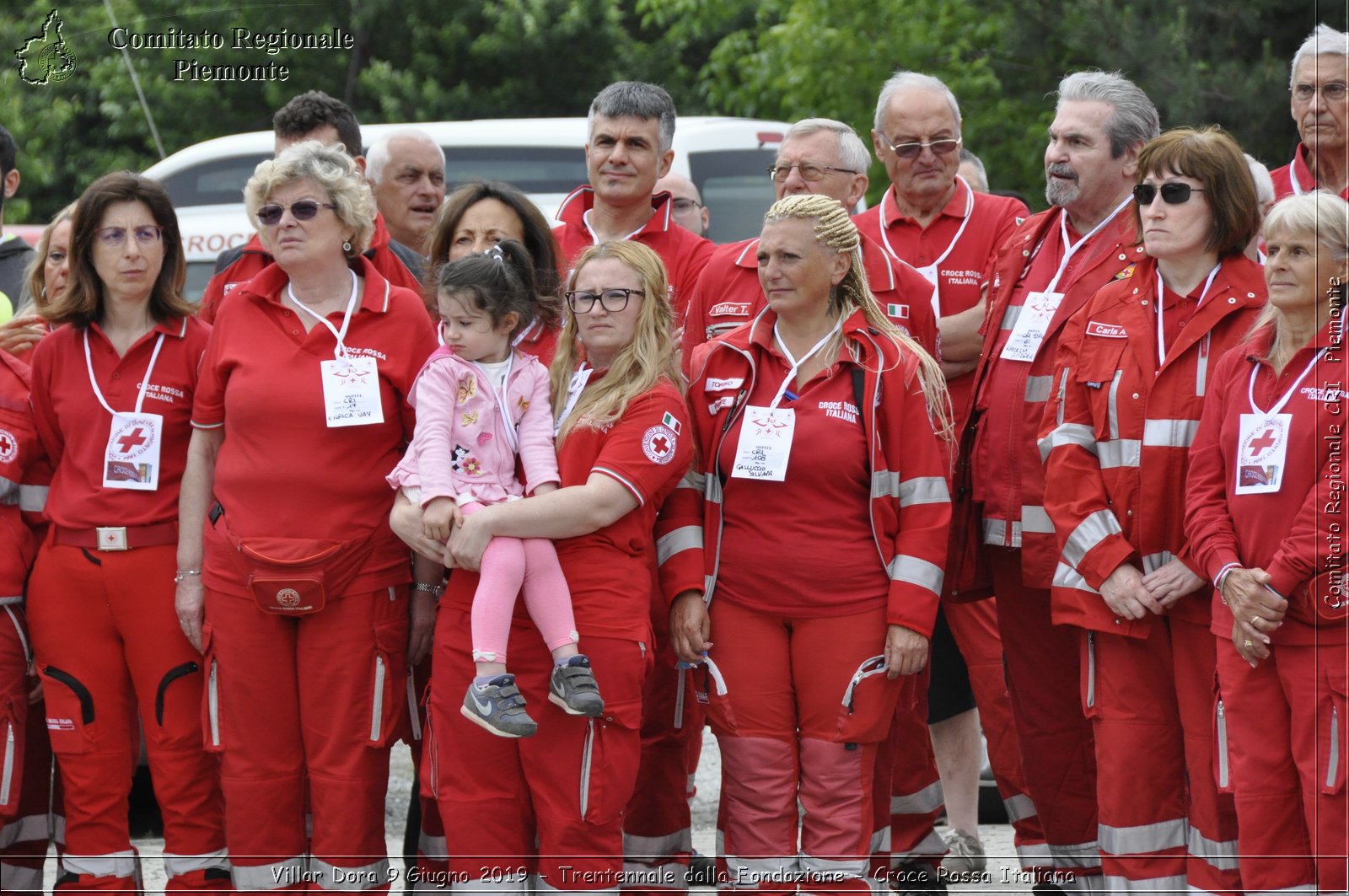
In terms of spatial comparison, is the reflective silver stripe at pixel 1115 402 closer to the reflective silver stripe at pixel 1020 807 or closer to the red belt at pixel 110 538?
the reflective silver stripe at pixel 1020 807

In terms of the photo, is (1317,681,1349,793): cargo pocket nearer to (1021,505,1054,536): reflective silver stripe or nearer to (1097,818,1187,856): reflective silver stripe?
(1097,818,1187,856): reflective silver stripe

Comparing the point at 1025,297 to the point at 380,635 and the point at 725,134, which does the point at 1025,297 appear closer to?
the point at 380,635

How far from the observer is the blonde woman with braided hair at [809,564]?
4887mm

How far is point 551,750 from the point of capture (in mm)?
4762

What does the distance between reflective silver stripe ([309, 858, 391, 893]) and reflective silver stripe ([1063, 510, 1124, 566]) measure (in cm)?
243

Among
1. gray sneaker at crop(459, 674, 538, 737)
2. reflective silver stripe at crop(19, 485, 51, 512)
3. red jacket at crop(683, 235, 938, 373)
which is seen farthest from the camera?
red jacket at crop(683, 235, 938, 373)

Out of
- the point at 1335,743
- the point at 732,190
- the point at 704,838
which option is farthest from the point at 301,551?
the point at 732,190

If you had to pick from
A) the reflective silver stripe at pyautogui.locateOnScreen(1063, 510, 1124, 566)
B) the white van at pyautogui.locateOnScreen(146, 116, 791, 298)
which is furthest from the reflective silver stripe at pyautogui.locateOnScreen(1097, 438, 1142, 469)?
the white van at pyautogui.locateOnScreen(146, 116, 791, 298)

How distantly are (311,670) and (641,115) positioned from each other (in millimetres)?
2386

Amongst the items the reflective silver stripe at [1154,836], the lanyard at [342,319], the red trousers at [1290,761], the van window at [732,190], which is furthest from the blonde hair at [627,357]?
the van window at [732,190]

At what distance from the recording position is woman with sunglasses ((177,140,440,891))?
5000 mm

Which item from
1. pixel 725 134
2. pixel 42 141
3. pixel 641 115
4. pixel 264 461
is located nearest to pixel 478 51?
pixel 42 141

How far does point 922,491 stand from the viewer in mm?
4984

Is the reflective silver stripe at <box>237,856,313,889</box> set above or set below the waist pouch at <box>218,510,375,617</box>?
below
